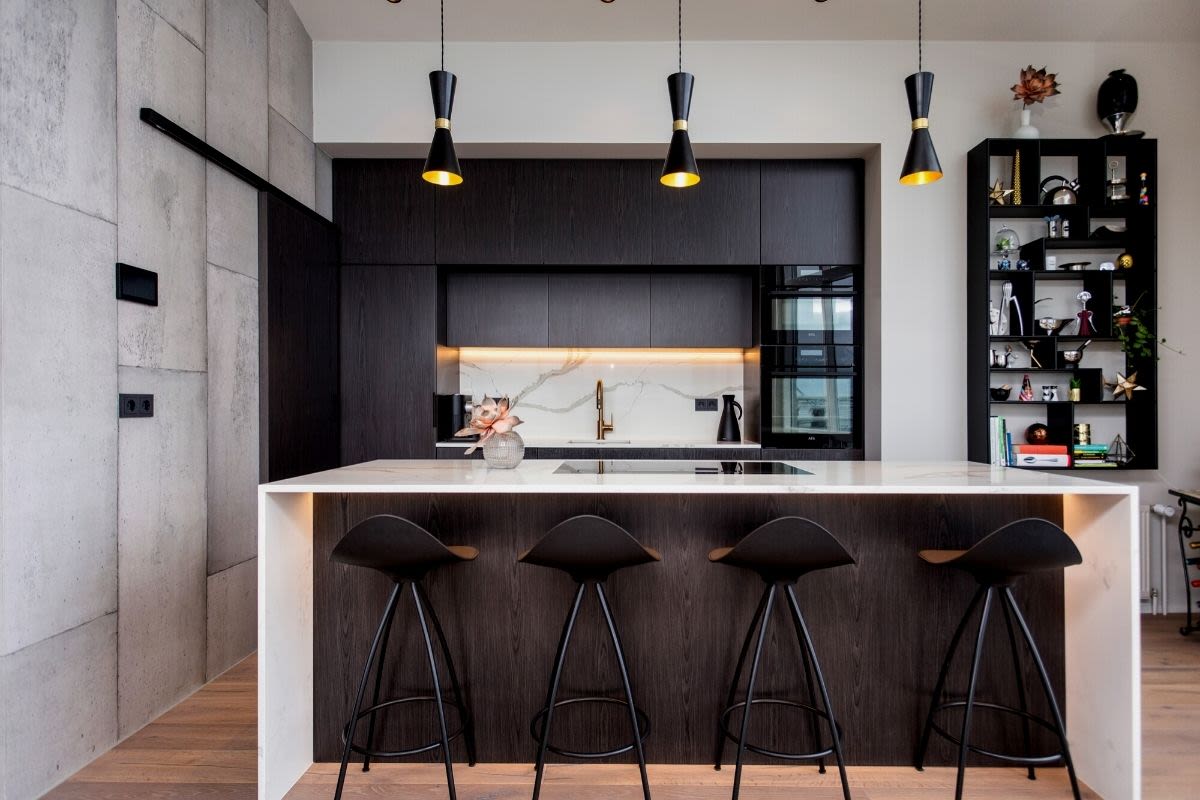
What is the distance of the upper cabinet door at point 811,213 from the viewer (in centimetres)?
409

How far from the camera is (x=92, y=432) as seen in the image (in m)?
2.26

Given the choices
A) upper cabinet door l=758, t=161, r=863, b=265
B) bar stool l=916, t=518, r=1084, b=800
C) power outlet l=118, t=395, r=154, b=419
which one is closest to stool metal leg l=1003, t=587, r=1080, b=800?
bar stool l=916, t=518, r=1084, b=800

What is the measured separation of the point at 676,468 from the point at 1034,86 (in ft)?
10.2

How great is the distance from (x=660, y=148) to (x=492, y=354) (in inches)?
69.6

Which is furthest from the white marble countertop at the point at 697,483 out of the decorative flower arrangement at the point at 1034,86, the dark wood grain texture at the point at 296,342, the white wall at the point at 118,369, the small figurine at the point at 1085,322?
the decorative flower arrangement at the point at 1034,86

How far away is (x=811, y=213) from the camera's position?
13.4 feet

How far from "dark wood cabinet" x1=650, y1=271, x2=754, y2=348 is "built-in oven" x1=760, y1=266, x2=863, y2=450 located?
10.6 inches

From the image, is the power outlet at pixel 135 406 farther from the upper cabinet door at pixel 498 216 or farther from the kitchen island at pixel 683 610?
the upper cabinet door at pixel 498 216

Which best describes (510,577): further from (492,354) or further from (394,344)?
(492,354)

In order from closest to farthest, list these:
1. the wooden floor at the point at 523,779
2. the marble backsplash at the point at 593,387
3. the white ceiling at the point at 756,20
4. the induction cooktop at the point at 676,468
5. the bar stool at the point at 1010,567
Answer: the bar stool at the point at 1010,567 → the wooden floor at the point at 523,779 → the induction cooktop at the point at 676,468 → the white ceiling at the point at 756,20 → the marble backsplash at the point at 593,387

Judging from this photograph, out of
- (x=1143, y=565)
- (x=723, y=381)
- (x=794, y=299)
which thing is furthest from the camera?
(x=723, y=381)

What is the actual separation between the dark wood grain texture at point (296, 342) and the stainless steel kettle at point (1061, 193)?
13.3 feet

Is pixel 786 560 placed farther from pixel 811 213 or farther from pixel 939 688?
pixel 811 213

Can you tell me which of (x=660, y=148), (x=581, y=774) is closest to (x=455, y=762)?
(x=581, y=774)
